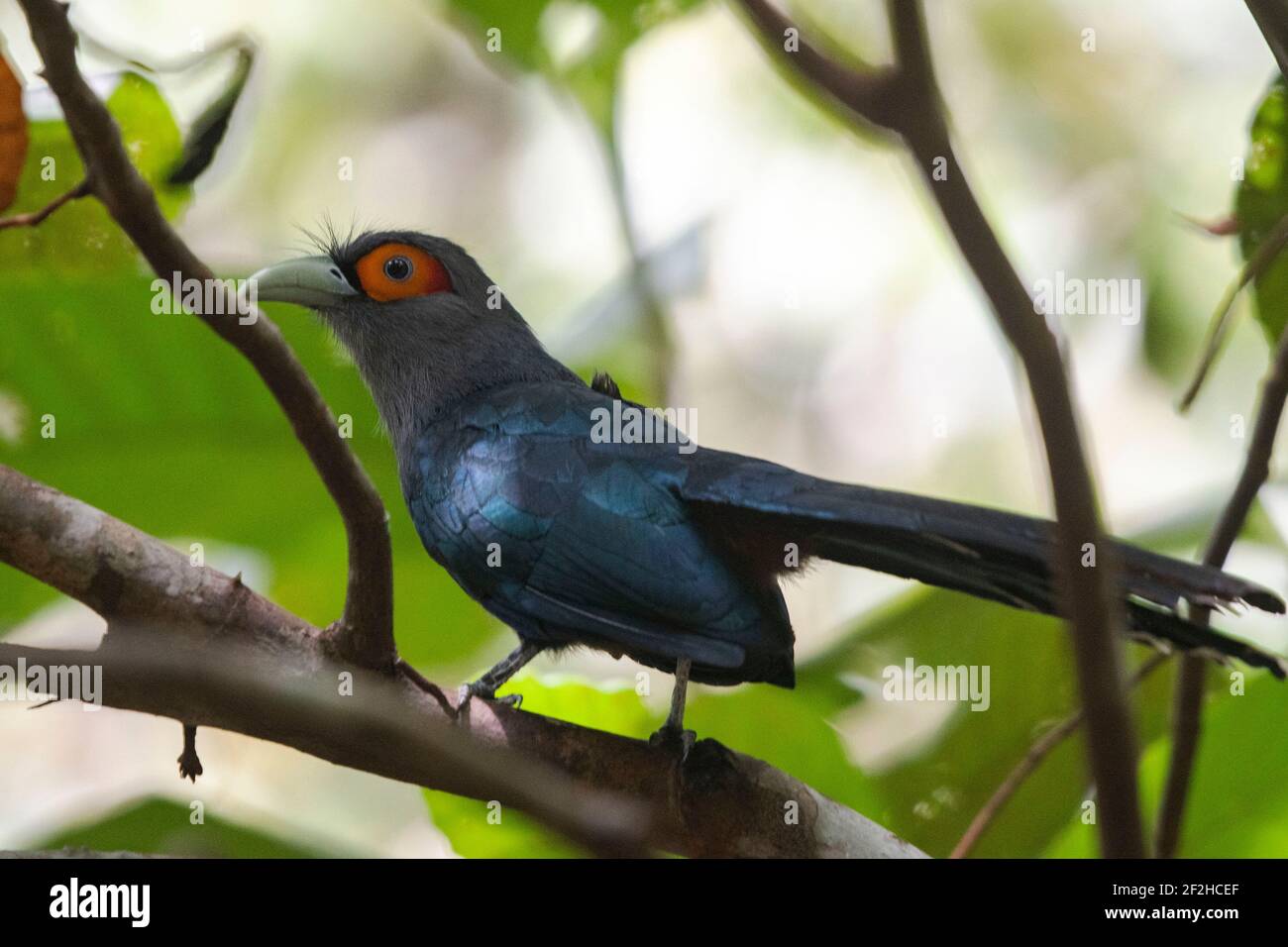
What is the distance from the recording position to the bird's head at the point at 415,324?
14.2ft

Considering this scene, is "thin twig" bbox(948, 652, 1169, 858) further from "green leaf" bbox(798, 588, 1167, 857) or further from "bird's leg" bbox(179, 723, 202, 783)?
"bird's leg" bbox(179, 723, 202, 783)

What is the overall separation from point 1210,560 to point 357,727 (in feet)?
6.17

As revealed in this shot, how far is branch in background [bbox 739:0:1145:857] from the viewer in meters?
1.42

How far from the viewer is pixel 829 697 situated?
432cm

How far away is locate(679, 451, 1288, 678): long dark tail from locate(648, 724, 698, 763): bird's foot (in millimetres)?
495

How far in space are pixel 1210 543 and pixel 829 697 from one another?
1605 millimetres

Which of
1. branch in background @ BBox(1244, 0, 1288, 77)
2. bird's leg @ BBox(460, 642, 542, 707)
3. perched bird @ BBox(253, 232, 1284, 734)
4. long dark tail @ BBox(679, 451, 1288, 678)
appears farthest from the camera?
bird's leg @ BBox(460, 642, 542, 707)

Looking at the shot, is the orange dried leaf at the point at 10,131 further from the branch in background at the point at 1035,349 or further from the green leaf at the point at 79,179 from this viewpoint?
the branch in background at the point at 1035,349

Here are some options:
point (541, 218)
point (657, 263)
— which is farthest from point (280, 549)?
point (541, 218)

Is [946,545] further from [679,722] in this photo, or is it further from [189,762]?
[189,762]

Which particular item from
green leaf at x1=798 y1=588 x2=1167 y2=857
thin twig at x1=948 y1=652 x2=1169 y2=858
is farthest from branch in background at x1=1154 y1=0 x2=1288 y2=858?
green leaf at x1=798 y1=588 x2=1167 y2=857

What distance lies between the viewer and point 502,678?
11.0 ft

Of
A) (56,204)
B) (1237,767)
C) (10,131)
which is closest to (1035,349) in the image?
(56,204)
